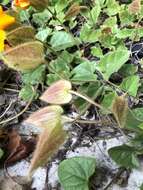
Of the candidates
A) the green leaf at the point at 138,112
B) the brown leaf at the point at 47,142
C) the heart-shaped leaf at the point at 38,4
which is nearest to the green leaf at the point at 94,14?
the heart-shaped leaf at the point at 38,4

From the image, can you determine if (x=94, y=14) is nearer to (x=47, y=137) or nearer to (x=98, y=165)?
(x=98, y=165)

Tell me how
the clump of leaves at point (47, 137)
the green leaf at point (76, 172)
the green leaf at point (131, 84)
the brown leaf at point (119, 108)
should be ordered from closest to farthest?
1. the clump of leaves at point (47, 137)
2. the brown leaf at point (119, 108)
3. the green leaf at point (76, 172)
4. the green leaf at point (131, 84)

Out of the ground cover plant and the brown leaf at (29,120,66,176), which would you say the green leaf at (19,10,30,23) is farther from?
the brown leaf at (29,120,66,176)

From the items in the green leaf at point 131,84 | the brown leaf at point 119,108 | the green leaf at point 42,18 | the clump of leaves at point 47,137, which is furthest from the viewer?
the green leaf at point 42,18

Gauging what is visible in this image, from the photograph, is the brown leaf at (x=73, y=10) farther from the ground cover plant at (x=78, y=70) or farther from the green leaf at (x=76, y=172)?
the green leaf at (x=76, y=172)

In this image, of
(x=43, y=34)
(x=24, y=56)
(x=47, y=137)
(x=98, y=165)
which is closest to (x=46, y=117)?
(x=47, y=137)

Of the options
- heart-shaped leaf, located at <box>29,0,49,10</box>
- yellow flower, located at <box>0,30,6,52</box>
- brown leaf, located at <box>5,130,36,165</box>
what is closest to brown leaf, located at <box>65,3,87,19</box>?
heart-shaped leaf, located at <box>29,0,49,10</box>

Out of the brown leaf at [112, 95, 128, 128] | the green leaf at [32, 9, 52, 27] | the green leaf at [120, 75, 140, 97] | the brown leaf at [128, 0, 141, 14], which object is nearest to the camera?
the brown leaf at [112, 95, 128, 128]
